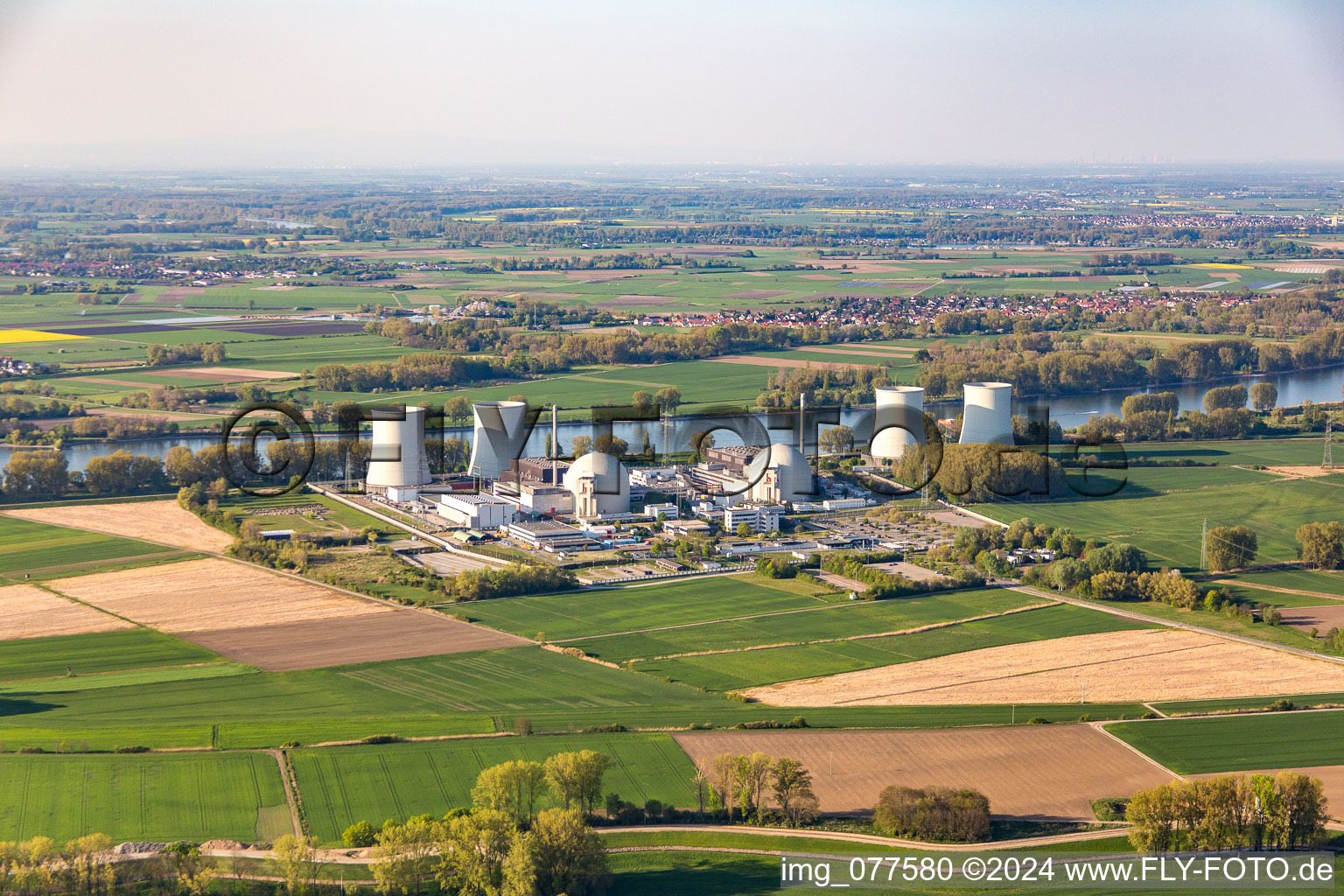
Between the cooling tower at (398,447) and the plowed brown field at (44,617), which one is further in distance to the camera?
the cooling tower at (398,447)

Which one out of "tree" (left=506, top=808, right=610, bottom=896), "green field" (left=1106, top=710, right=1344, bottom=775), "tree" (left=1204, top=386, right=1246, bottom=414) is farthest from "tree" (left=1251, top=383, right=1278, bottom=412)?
"tree" (left=506, top=808, right=610, bottom=896)

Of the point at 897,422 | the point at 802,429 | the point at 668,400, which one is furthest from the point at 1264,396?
the point at 668,400

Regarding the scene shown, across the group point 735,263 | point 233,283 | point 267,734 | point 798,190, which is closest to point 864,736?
point 267,734

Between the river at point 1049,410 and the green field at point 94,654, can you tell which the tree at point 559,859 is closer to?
the green field at point 94,654

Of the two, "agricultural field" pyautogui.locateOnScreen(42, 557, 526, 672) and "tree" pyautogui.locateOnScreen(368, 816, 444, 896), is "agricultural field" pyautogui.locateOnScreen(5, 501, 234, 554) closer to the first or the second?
"agricultural field" pyautogui.locateOnScreen(42, 557, 526, 672)

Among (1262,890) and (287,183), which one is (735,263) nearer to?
(1262,890)

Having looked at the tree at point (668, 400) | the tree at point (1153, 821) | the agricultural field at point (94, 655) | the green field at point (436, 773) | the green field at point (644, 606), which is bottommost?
the green field at point (436, 773)

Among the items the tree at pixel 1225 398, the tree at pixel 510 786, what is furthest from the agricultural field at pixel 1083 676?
the tree at pixel 1225 398
